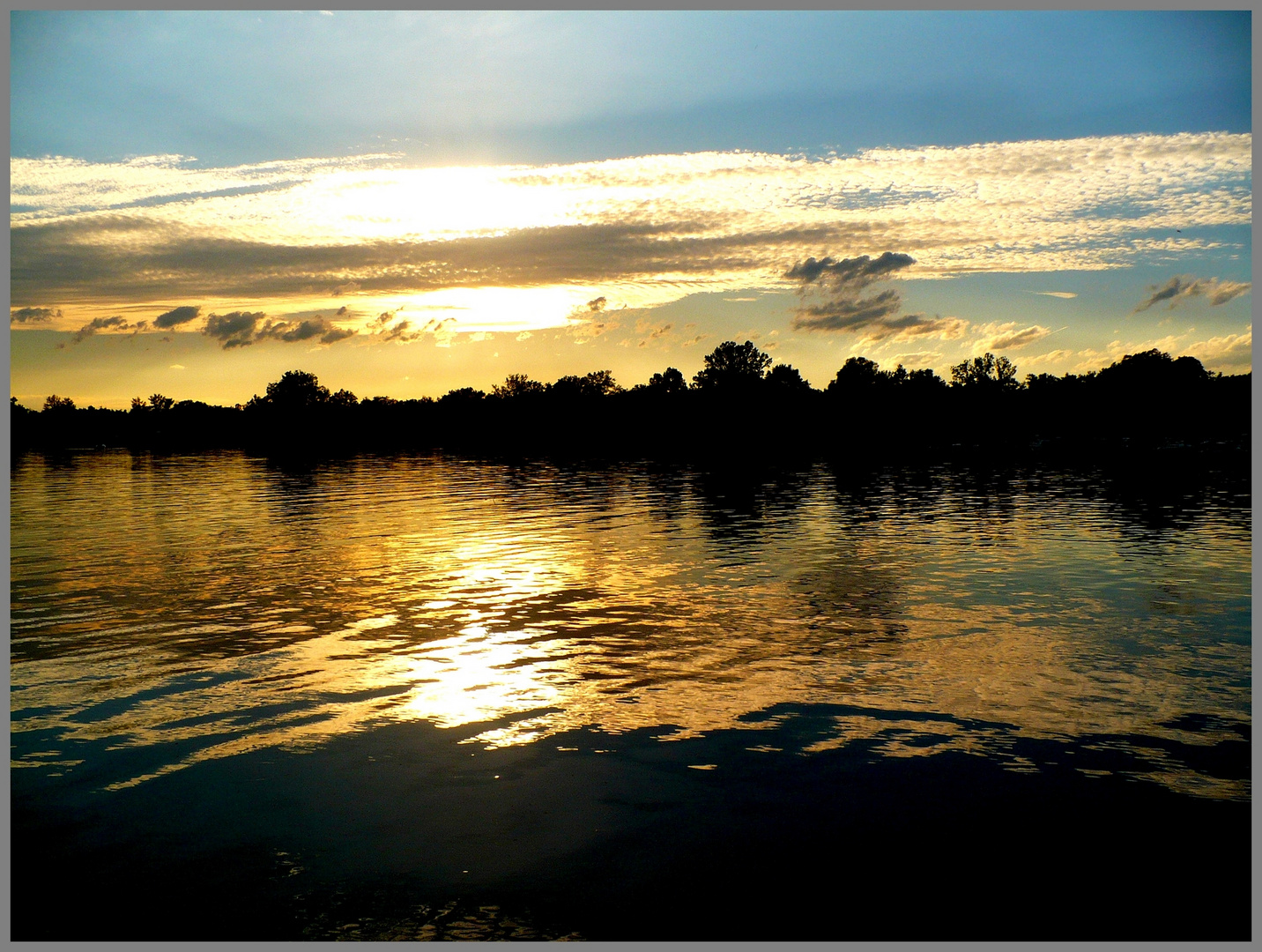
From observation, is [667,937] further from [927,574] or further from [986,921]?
[927,574]

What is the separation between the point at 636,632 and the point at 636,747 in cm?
806

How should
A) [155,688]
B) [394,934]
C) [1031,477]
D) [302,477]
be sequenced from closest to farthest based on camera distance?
[394,934]
[155,688]
[1031,477]
[302,477]

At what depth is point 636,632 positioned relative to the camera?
73.5 feet

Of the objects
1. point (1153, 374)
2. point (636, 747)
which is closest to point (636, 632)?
point (636, 747)

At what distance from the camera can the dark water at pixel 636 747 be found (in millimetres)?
10133

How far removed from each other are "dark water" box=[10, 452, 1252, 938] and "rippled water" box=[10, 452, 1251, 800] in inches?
5.1

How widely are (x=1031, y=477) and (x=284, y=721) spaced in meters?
76.3

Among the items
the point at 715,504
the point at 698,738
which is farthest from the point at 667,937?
the point at 715,504

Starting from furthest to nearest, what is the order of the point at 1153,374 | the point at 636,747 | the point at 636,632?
the point at 1153,374, the point at 636,632, the point at 636,747

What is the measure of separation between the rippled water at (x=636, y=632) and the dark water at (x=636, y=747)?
5.1 inches

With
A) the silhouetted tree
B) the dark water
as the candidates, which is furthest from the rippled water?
the silhouetted tree

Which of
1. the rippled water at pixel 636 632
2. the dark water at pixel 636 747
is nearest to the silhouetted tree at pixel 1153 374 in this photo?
the rippled water at pixel 636 632

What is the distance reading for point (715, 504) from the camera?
186ft

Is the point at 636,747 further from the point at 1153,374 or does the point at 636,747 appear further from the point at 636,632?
the point at 1153,374
